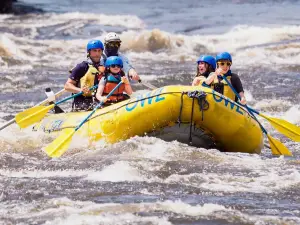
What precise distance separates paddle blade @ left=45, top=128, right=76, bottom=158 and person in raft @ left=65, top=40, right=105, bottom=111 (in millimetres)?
1173

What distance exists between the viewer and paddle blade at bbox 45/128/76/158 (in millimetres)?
9472

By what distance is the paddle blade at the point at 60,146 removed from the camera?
9472mm

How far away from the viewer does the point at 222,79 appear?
1016 cm

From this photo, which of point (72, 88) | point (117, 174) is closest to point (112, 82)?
point (72, 88)

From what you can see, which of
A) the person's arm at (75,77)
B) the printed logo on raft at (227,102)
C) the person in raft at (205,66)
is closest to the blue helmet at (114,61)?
the person's arm at (75,77)

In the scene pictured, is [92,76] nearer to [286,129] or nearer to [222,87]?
[222,87]

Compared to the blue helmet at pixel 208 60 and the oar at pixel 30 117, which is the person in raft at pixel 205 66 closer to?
the blue helmet at pixel 208 60

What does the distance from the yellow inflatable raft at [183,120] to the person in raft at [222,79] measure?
582 millimetres

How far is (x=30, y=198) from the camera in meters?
7.63

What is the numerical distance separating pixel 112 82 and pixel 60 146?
3.95 ft

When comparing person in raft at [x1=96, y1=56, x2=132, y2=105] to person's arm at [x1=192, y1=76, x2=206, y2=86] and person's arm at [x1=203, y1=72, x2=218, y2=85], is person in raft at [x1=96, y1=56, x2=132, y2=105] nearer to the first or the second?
person's arm at [x1=192, y1=76, x2=206, y2=86]

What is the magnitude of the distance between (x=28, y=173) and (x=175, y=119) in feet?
5.80

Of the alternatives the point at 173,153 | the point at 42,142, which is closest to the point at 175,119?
the point at 173,153

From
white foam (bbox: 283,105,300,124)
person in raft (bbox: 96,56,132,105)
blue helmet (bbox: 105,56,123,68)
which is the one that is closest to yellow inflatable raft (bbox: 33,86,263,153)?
person in raft (bbox: 96,56,132,105)
